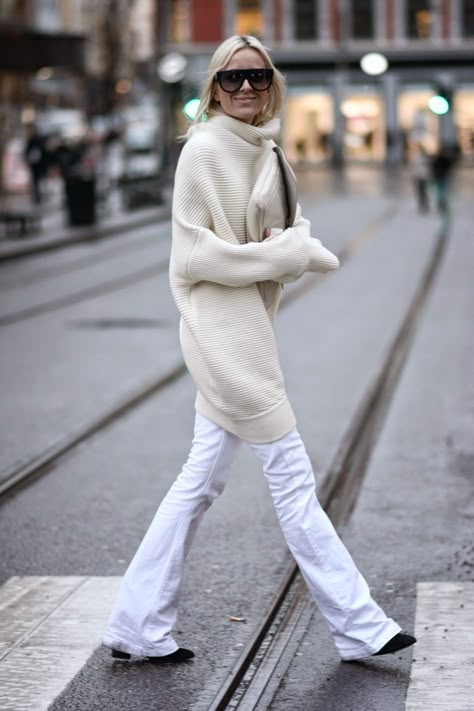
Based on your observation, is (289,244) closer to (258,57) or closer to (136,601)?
(258,57)

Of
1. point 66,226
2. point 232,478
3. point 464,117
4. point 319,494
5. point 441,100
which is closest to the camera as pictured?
point 319,494

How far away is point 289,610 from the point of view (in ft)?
16.8

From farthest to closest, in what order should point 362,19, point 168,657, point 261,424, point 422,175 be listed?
1. point 362,19
2. point 422,175
3. point 168,657
4. point 261,424

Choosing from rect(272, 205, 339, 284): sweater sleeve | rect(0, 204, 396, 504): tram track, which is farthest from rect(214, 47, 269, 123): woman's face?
rect(0, 204, 396, 504): tram track

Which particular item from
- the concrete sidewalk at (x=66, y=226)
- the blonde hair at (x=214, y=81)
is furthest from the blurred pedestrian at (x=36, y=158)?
the blonde hair at (x=214, y=81)

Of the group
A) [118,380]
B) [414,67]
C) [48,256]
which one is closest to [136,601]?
[118,380]

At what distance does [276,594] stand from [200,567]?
0.54 metres

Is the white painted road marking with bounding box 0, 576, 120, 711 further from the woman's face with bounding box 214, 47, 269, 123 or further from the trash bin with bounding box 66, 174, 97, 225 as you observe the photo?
the trash bin with bounding box 66, 174, 97, 225

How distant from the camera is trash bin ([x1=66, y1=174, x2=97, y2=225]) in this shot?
29.3 m

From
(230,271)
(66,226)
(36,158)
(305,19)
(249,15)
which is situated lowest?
(66,226)

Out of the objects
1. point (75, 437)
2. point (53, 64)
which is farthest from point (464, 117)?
point (75, 437)

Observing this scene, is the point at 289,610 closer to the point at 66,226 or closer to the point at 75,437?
the point at 75,437

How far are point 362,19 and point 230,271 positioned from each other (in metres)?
62.1

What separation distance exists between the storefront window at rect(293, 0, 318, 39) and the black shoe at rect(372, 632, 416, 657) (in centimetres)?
Answer: 6216
